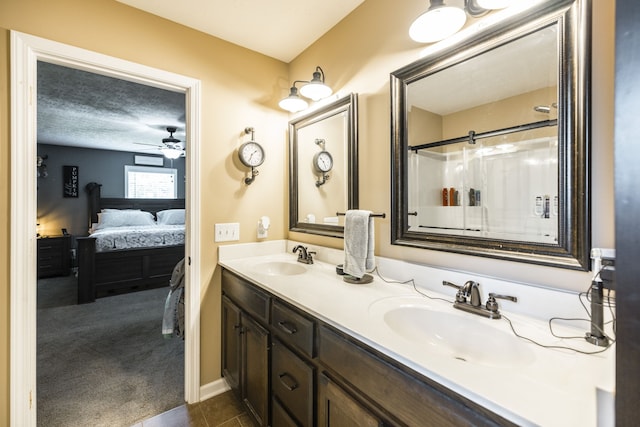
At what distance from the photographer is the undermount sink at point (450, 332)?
87 cm

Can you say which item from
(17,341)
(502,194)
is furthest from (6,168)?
(502,194)

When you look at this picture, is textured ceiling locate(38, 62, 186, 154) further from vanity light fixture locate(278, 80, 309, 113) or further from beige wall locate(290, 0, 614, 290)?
beige wall locate(290, 0, 614, 290)

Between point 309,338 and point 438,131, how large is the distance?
1.08m

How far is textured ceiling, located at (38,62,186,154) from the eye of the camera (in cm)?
270

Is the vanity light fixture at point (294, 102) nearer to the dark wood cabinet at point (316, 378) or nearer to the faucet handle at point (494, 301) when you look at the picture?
the dark wood cabinet at point (316, 378)

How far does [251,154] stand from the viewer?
81.6 inches

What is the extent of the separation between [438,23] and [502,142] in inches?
22.2

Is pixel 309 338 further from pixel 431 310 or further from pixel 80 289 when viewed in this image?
pixel 80 289

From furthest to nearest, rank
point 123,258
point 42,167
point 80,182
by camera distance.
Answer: point 80,182, point 42,167, point 123,258

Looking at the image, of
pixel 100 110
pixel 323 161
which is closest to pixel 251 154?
pixel 323 161

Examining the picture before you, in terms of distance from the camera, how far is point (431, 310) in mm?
1067

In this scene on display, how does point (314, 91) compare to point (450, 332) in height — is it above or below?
above

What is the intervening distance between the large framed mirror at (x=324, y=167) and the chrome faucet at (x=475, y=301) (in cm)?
80

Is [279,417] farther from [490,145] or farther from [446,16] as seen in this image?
[446,16]
